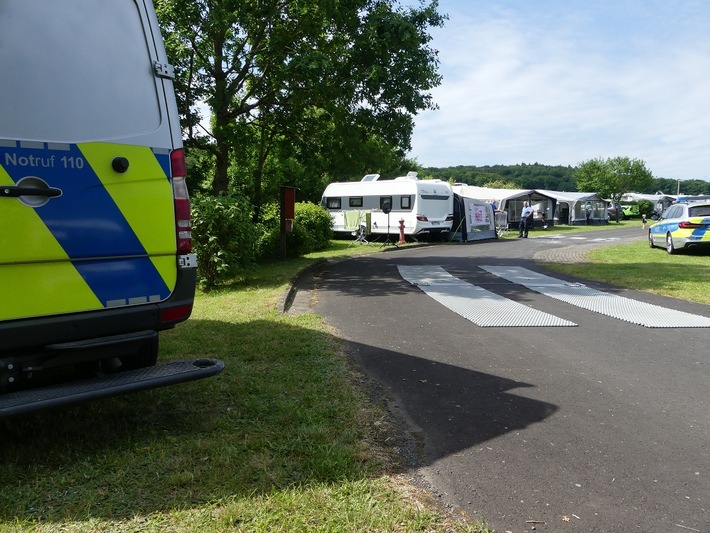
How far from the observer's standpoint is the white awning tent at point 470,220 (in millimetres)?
25703

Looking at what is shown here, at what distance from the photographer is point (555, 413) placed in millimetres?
3980

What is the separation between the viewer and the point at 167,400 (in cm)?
407

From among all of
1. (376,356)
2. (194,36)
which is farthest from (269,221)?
(376,356)

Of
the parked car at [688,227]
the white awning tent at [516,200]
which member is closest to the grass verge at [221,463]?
the parked car at [688,227]

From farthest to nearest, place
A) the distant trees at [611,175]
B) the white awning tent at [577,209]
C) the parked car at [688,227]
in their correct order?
1. the distant trees at [611,175]
2. the white awning tent at [577,209]
3. the parked car at [688,227]

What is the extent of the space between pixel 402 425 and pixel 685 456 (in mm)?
1677

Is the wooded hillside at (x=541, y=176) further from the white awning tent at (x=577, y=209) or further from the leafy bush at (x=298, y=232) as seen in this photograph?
the leafy bush at (x=298, y=232)

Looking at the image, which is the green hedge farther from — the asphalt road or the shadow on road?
the shadow on road

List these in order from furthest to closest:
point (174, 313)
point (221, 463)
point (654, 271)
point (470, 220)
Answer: point (470, 220)
point (654, 271)
point (174, 313)
point (221, 463)

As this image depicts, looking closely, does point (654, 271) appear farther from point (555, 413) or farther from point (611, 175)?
point (611, 175)

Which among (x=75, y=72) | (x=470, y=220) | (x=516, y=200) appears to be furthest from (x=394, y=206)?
(x=75, y=72)

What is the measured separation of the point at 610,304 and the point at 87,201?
25.2 feet

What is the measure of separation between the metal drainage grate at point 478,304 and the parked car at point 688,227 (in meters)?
9.12

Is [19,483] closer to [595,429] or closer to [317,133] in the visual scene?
[595,429]
